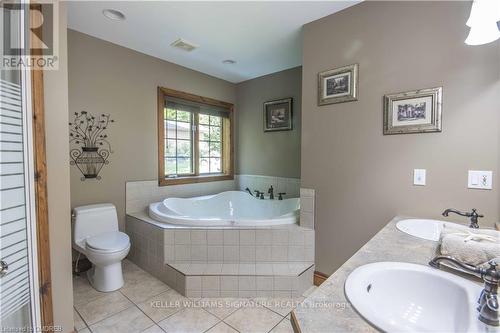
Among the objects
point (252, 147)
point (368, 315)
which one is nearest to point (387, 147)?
point (368, 315)

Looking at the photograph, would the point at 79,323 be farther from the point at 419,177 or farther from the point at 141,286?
the point at 419,177

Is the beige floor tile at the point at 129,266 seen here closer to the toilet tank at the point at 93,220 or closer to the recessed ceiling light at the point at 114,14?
the toilet tank at the point at 93,220

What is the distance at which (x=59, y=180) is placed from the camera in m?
1.48

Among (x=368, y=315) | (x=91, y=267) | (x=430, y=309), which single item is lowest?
(x=91, y=267)

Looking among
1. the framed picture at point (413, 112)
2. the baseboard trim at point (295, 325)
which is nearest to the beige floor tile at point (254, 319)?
the baseboard trim at point (295, 325)

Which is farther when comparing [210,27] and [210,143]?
[210,143]

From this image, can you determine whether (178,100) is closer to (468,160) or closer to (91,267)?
(91,267)

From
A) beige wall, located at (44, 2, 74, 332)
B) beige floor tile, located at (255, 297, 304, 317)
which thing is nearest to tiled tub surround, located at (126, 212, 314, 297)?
beige floor tile, located at (255, 297, 304, 317)

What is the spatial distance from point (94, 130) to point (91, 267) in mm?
1495

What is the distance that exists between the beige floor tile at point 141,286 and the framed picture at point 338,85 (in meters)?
Answer: 2.34

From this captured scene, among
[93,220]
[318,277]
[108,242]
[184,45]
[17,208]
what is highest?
[184,45]

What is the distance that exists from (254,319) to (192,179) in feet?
7.16

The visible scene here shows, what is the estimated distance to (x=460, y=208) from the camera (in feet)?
5.22

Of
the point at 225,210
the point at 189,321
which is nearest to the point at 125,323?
the point at 189,321
